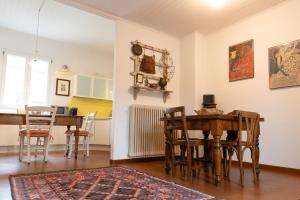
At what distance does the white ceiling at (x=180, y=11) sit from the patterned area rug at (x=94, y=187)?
2611 millimetres

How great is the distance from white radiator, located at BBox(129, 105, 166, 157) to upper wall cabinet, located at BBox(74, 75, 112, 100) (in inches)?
97.6

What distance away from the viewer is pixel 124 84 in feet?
13.8

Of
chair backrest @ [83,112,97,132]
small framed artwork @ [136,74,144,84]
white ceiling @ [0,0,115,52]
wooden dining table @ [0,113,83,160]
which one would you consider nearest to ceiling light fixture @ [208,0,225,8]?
small framed artwork @ [136,74,144,84]

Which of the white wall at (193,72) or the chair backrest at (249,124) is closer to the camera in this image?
the chair backrest at (249,124)

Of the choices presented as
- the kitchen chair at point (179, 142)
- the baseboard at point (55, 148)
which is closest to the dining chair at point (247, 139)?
the kitchen chair at point (179, 142)

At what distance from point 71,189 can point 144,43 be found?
10.3 ft

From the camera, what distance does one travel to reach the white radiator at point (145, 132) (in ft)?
13.5

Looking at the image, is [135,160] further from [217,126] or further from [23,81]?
[23,81]

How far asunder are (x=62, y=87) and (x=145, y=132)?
9.39 feet

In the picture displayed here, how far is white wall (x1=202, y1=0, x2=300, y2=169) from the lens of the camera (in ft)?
11.1

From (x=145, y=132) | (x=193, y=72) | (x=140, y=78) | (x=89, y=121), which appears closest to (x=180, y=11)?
(x=193, y=72)

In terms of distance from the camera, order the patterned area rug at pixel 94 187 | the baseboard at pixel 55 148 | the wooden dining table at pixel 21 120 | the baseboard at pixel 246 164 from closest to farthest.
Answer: the patterned area rug at pixel 94 187, the baseboard at pixel 246 164, the wooden dining table at pixel 21 120, the baseboard at pixel 55 148

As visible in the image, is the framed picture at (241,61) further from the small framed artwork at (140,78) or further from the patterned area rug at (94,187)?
the patterned area rug at (94,187)

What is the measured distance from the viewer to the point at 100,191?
6.69 feet
